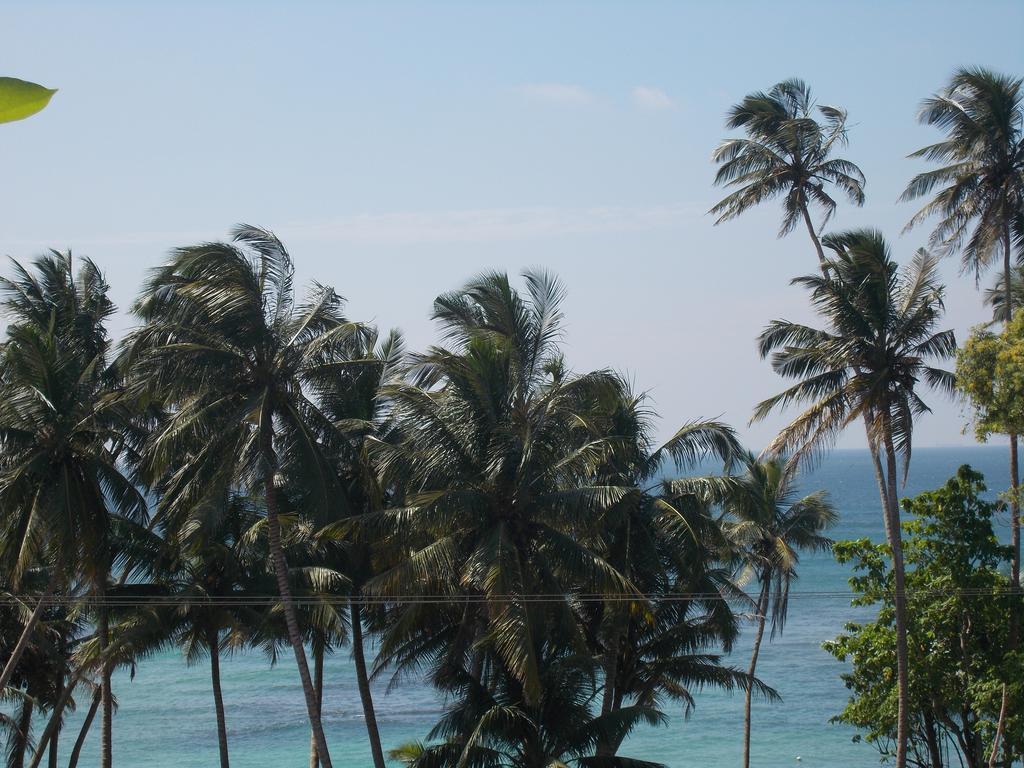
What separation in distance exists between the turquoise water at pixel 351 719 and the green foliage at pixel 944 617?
15141 mm

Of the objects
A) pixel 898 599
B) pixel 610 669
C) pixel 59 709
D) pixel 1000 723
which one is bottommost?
pixel 1000 723

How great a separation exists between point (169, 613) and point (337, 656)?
4786 cm

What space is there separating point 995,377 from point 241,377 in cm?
1337

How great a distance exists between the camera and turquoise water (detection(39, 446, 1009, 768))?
146ft

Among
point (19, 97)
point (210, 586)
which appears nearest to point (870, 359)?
point (210, 586)

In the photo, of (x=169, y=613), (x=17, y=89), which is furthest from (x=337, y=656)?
(x=17, y=89)

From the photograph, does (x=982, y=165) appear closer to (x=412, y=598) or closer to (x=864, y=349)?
(x=864, y=349)

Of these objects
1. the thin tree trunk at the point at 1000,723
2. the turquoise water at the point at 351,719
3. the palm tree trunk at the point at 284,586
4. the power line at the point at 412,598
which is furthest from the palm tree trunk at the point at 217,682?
the turquoise water at the point at 351,719

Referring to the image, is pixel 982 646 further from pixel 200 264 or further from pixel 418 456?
pixel 200 264

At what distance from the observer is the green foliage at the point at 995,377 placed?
19688mm

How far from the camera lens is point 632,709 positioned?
61.2 ft

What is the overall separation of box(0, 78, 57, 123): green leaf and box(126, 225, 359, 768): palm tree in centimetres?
1727

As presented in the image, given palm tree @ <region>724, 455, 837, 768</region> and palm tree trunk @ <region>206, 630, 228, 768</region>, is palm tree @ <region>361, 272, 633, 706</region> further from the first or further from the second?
palm tree @ <region>724, 455, 837, 768</region>

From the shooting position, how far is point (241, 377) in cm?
1975
